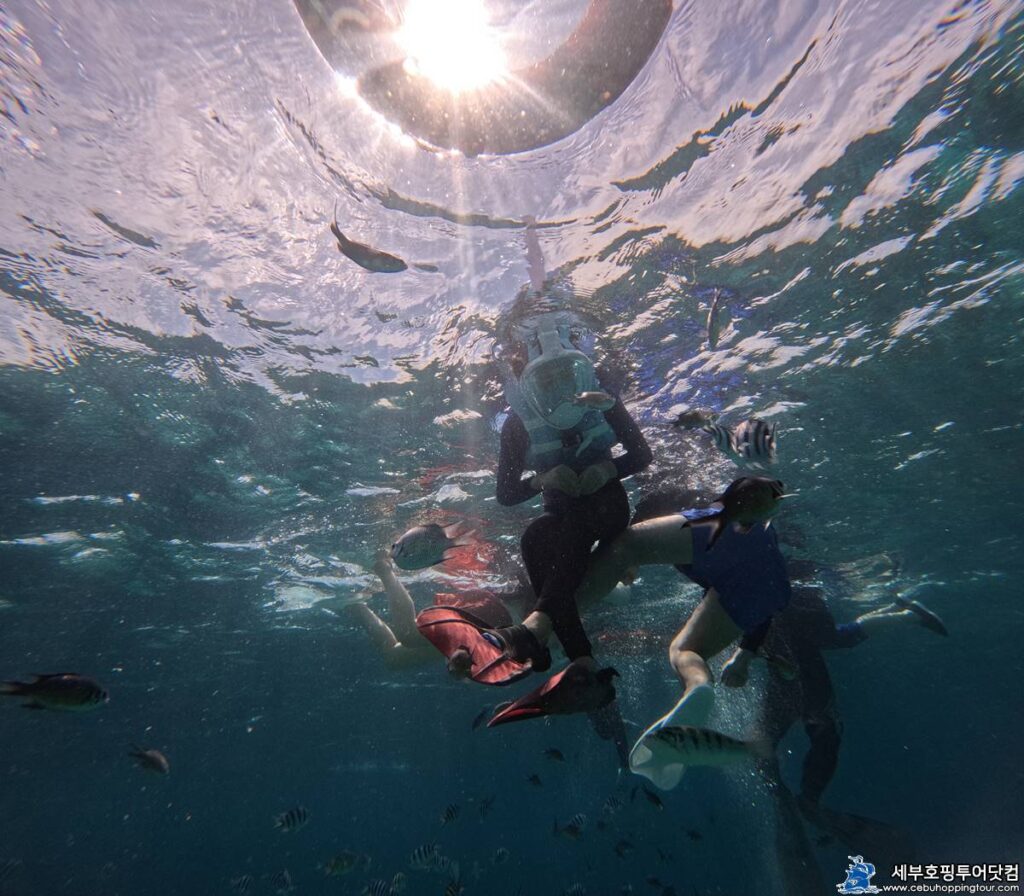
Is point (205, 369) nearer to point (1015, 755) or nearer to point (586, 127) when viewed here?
point (586, 127)

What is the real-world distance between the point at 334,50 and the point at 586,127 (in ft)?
10.1

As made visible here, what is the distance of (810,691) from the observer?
488 inches

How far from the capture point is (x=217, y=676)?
87.5 ft

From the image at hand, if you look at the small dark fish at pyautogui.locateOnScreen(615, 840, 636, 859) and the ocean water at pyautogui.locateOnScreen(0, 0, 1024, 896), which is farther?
the small dark fish at pyautogui.locateOnScreen(615, 840, 636, 859)

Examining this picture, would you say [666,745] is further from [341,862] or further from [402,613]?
[341,862]

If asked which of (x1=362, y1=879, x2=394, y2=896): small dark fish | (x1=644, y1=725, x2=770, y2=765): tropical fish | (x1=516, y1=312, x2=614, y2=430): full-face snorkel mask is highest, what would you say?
(x1=516, y1=312, x2=614, y2=430): full-face snorkel mask

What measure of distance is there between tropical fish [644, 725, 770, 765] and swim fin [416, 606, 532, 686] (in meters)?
1.03

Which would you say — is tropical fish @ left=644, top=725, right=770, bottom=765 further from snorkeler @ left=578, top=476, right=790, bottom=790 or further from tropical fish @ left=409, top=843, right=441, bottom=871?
tropical fish @ left=409, top=843, right=441, bottom=871

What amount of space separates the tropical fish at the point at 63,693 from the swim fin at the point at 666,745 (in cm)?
498

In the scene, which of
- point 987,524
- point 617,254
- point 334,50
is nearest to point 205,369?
point 334,50

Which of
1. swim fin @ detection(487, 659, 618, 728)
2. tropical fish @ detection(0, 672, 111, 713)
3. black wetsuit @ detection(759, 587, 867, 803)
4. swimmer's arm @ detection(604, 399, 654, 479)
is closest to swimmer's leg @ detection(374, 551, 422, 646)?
tropical fish @ detection(0, 672, 111, 713)

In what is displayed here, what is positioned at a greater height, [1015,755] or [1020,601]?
[1020,601]

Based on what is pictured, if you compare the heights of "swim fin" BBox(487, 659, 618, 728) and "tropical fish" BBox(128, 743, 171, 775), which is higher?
"swim fin" BBox(487, 659, 618, 728)

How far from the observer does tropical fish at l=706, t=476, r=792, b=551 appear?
319 centimetres
